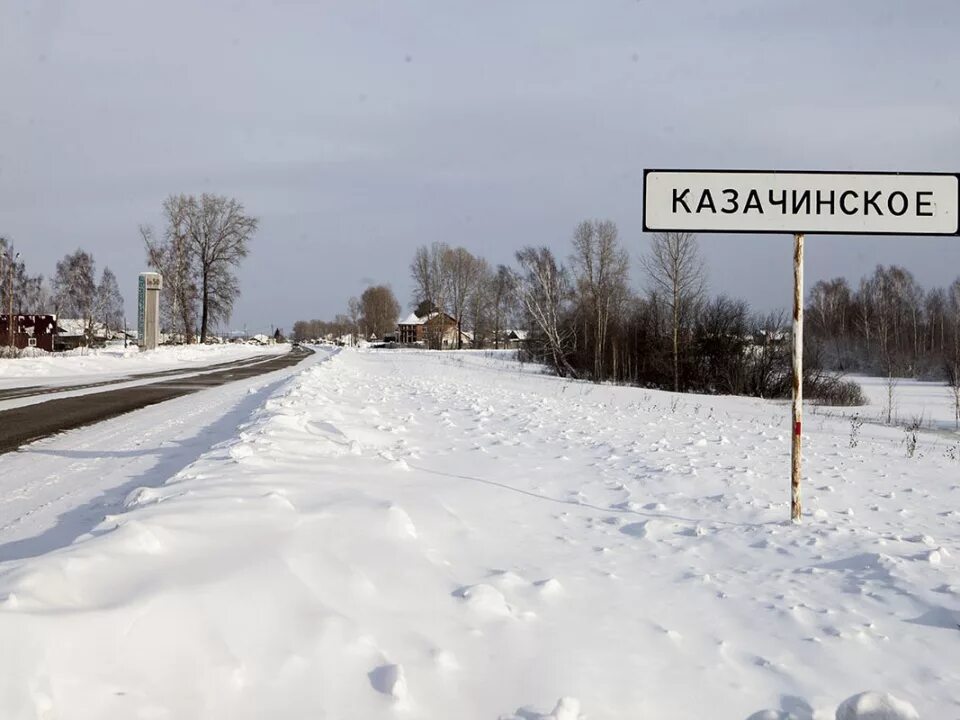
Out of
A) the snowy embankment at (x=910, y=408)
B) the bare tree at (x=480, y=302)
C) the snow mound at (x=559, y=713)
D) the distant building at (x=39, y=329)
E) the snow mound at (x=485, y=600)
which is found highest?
the bare tree at (x=480, y=302)

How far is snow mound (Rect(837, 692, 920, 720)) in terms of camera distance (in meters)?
2.41

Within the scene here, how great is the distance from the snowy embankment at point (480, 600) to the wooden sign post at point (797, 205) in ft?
3.89

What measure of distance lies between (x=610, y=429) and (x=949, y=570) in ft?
20.9

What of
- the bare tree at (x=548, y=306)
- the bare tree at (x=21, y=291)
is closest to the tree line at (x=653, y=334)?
the bare tree at (x=548, y=306)

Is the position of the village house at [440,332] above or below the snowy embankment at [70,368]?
above

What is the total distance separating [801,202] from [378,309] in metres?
103

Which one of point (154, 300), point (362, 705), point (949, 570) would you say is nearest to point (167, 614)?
point (362, 705)

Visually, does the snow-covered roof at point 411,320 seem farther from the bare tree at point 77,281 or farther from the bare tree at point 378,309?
the bare tree at point 77,281

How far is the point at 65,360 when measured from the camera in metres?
28.5

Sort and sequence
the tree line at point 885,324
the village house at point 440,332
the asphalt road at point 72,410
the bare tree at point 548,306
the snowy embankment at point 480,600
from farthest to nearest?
1. the village house at point 440,332
2. the tree line at point 885,324
3. the bare tree at point 548,306
4. the asphalt road at point 72,410
5. the snowy embankment at point 480,600

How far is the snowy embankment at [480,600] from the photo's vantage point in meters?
2.34

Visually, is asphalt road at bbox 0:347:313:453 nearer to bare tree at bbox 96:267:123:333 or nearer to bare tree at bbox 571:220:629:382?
bare tree at bbox 571:220:629:382

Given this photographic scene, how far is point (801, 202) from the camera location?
5.09 m

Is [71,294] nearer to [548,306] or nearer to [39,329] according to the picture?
[39,329]
